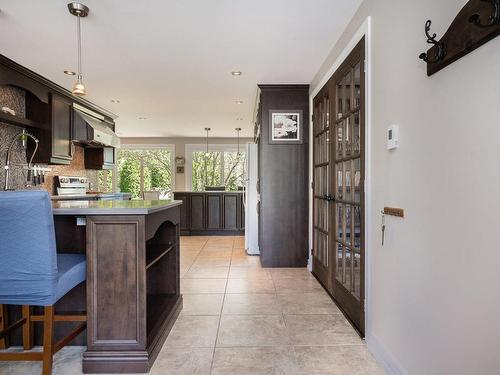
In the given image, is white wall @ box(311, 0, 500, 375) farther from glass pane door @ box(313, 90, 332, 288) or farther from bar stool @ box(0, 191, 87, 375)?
bar stool @ box(0, 191, 87, 375)

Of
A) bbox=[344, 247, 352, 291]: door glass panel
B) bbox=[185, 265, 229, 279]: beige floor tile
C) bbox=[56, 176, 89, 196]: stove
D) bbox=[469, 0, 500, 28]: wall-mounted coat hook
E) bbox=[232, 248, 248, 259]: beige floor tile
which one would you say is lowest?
bbox=[232, 248, 248, 259]: beige floor tile

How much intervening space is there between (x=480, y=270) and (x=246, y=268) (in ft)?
10.7

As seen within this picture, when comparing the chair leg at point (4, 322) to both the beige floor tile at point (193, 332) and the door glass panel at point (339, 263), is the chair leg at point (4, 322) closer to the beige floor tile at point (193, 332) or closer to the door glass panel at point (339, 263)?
the beige floor tile at point (193, 332)

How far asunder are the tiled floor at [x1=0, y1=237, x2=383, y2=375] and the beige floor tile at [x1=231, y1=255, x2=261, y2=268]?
0.54 metres

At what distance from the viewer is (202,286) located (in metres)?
3.38

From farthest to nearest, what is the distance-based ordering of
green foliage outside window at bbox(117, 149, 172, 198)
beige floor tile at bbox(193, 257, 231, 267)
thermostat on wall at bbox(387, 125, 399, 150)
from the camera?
1. green foliage outside window at bbox(117, 149, 172, 198)
2. beige floor tile at bbox(193, 257, 231, 267)
3. thermostat on wall at bbox(387, 125, 399, 150)

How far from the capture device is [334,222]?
9.55 ft

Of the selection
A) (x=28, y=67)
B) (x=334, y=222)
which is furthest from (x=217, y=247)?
(x=28, y=67)

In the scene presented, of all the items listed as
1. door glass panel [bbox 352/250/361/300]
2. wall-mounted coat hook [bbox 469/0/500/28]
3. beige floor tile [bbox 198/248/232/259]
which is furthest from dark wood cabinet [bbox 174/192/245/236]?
wall-mounted coat hook [bbox 469/0/500/28]

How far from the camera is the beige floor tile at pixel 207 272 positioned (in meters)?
3.76

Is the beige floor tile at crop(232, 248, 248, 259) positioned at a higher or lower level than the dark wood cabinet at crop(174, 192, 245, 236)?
lower

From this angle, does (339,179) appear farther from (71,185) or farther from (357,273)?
(71,185)

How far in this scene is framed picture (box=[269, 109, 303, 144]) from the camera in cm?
414

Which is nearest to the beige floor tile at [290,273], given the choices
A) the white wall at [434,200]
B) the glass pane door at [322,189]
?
the glass pane door at [322,189]
